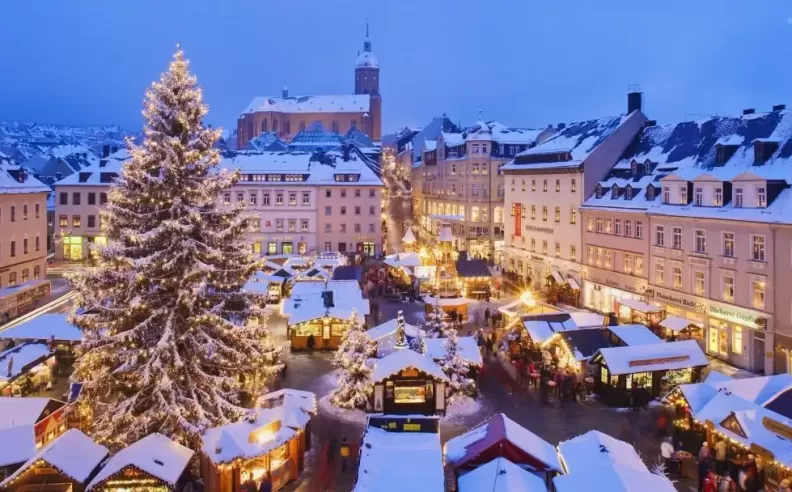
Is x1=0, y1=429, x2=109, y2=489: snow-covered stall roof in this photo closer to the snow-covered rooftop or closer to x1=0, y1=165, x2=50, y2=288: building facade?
x1=0, y1=165, x2=50, y2=288: building facade

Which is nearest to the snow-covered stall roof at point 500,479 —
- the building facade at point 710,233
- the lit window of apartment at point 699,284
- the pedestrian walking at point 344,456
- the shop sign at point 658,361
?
the pedestrian walking at point 344,456

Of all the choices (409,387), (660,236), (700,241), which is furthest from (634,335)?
(660,236)

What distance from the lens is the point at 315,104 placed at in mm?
131750

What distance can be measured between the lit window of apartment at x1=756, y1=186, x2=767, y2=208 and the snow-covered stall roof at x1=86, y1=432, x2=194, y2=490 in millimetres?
25860

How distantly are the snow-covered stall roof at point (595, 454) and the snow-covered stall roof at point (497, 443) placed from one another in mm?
350

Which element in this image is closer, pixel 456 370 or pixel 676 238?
pixel 456 370

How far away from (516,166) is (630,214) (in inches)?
666

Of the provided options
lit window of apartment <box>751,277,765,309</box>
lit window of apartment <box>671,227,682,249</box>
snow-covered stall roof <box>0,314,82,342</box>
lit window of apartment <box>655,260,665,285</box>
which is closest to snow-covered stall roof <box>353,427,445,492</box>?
snow-covered stall roof <box>0,314,82,342</box>

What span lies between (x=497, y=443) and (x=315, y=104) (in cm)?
12260

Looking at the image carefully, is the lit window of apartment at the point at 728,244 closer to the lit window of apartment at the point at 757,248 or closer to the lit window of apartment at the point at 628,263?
the lit window of apartment at the point at 757,248

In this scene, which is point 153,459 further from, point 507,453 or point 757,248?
point 757,248

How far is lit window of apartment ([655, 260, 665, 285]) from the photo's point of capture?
3597 centimetres

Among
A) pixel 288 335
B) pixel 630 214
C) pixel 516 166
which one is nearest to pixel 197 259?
pixel 288 335

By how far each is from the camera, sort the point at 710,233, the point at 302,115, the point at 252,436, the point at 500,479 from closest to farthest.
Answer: the point at 500,479 < the point at 252,436 < the point at 710,233 < the point at 302,115
